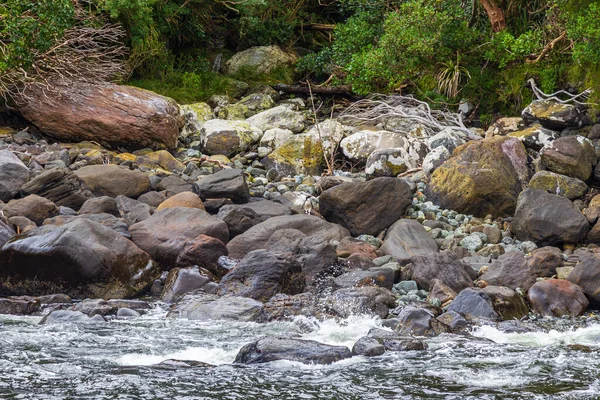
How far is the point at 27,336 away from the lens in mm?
6512

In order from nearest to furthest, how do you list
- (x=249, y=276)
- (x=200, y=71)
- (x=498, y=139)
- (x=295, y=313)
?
(x=295, y=313)
(x=249, y=276)
(x=498, y=139)
(x=200, y=71)

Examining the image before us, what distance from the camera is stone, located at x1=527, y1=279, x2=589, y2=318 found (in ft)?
25.1

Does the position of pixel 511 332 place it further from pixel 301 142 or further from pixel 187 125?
pixel 187 125

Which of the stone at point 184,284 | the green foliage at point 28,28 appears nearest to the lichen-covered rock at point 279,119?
the green foliage at point 28,28

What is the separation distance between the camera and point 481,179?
10.9m

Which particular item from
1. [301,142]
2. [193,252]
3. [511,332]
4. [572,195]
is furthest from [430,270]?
[301,142]

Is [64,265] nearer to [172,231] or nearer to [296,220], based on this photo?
[172,231]

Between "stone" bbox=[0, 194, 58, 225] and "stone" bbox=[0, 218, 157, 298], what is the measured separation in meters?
1.51

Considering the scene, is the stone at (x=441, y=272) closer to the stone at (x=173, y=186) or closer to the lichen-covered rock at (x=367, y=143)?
the stone at (x=173, y=186)

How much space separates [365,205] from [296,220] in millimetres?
1029

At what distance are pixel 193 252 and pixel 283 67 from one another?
965 centimetres

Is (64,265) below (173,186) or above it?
above

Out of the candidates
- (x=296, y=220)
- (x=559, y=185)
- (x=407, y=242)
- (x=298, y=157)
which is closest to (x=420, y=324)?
(x=407, y=242)

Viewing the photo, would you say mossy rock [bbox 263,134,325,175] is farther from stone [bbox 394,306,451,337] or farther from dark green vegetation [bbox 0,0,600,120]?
stone [bbox 394,306,451,337]
